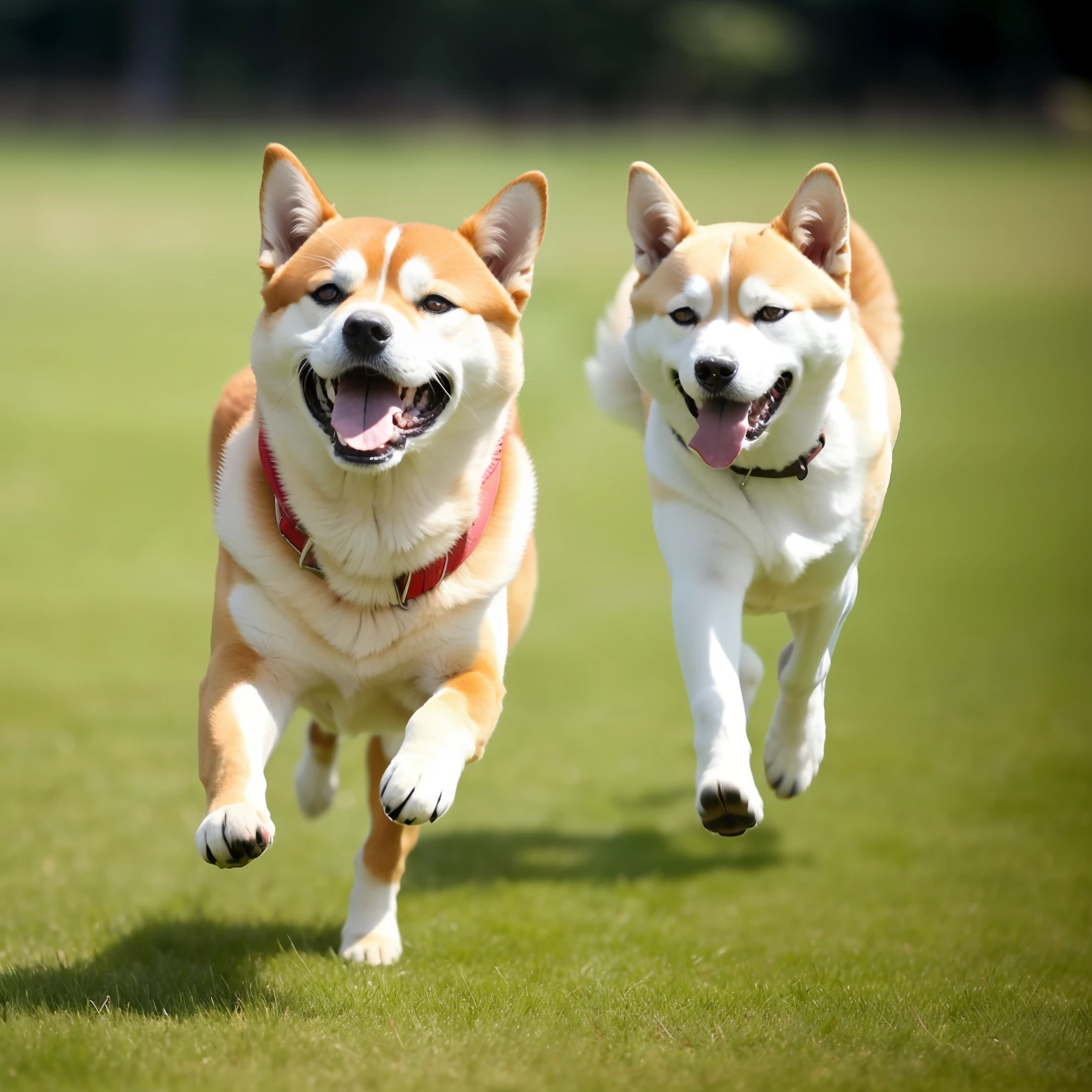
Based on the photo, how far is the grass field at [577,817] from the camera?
3951 millimetres

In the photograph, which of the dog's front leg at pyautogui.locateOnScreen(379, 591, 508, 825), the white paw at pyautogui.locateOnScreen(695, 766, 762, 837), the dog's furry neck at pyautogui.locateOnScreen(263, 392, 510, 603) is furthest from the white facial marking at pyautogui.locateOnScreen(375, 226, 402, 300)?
the white paw at pyautogui.locateOnScreen(695, 766, 762, 837)

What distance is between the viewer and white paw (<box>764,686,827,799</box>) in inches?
198

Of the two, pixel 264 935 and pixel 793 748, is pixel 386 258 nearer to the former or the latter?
pixel 793 748

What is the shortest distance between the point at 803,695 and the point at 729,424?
1.16 meters

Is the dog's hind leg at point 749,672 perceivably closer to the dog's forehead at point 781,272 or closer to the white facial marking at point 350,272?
the dog's forehead at point 781,272

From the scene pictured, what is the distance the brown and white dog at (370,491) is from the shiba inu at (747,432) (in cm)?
46

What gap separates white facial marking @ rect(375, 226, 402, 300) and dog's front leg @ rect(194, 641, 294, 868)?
1102mm

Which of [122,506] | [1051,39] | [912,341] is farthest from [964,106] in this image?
[122,506]

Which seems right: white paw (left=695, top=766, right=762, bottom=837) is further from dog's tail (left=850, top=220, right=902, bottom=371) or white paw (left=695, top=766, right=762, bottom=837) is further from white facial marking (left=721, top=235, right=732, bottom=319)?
dog's tail (left=850, top=220, right=902, bottom=371)

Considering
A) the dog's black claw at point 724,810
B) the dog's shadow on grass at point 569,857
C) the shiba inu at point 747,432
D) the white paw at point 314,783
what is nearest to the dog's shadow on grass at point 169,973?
the white paw at point 314,783

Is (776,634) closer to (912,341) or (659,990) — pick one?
(659,990)

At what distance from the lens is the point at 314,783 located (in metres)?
5.86

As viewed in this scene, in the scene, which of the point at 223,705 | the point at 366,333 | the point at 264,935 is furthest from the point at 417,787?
the point at 264,935

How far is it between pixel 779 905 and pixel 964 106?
45.0 meters
